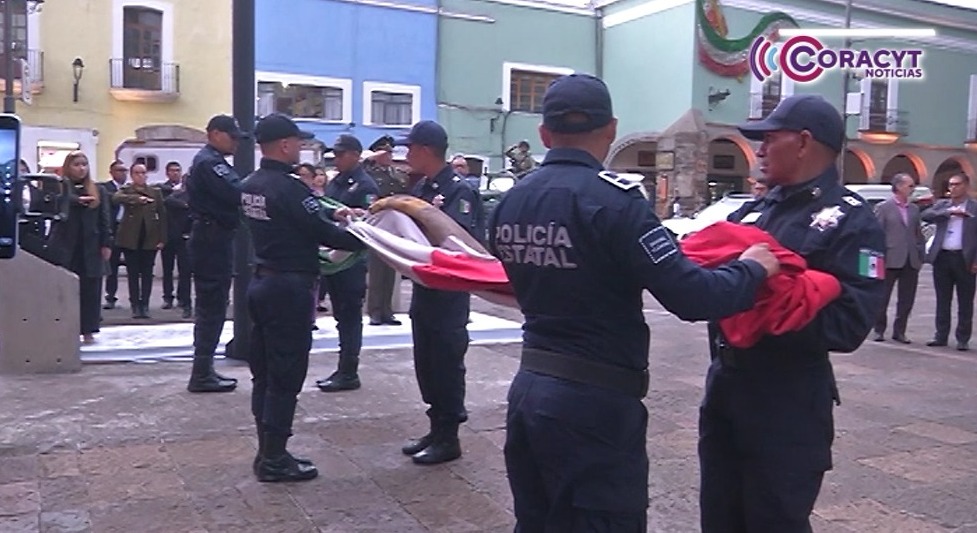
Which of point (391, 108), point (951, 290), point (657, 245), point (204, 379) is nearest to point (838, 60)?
point (391, 108)

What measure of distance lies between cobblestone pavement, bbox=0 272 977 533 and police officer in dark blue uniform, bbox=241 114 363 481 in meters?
0.25

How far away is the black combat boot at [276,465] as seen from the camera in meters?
5.22

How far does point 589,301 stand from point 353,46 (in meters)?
26.0

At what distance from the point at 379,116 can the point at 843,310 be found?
26.3 metres

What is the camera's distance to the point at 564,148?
2.98 metres

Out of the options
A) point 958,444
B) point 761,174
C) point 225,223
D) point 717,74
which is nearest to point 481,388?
point 225,223

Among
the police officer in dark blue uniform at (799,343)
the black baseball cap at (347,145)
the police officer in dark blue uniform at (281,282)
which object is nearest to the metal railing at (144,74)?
the black baseball cap at (347,145)

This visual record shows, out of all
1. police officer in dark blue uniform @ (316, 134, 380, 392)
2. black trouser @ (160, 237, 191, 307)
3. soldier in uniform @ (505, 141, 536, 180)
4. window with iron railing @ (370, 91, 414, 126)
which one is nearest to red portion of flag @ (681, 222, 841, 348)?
police officer in dark blue uniform @ (316, 134, 380, 392)

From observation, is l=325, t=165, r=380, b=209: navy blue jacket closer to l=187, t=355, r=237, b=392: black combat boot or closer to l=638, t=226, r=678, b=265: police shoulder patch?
l=187, t=355, r=237, b=392: black combat boot

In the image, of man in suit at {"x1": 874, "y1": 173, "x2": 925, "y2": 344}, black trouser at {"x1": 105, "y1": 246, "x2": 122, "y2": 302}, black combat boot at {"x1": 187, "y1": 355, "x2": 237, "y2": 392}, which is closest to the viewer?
black combat boot at {"x1": 187, "y1": 355, "x2": 237, "y2": 392}

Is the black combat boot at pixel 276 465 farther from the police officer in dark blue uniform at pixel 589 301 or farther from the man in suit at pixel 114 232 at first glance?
the man in suit at pixel 114 232

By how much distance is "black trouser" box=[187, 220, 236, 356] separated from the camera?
7.34m

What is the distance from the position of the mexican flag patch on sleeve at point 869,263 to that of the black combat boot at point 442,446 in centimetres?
313

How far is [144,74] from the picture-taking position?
25703 mm
